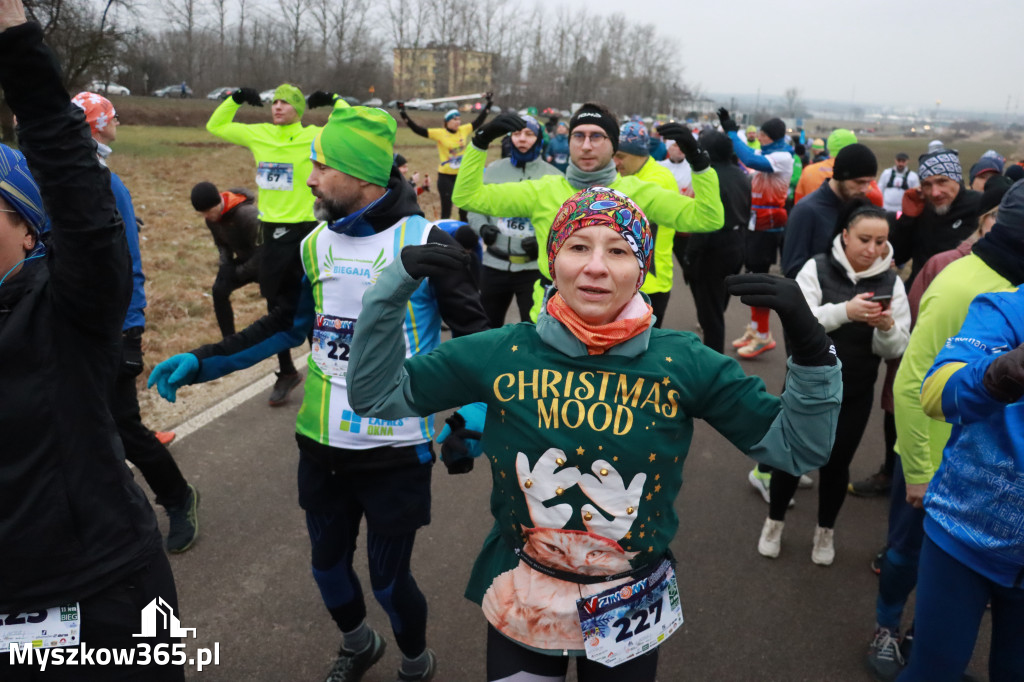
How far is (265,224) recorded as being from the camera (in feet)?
20.1

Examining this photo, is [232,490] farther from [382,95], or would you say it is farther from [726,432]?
[382,95]

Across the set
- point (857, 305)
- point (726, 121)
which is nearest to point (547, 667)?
point (857, 305)

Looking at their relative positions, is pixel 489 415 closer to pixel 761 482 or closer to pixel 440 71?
pixel 761 482

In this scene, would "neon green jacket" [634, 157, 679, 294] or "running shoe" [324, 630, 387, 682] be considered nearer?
"running shoe" [324, 630, 387, 682]

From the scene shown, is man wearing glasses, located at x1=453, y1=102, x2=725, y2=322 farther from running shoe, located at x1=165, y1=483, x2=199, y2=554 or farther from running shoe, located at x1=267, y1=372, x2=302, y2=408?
running shoe, located at x1=267, y1=372, x2=302, y2=408

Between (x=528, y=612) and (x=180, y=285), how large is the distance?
8433 millimetres

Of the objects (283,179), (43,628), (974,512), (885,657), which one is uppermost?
(283,179)

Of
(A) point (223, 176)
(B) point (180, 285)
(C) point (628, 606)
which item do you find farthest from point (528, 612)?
(A) point (223, 176)

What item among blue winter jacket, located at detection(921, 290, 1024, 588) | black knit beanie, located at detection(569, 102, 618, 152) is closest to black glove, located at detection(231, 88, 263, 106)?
black knit beanie, located at detection(569, 102, 618, 152)

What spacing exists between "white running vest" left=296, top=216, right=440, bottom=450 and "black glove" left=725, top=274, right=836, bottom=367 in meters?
1.45

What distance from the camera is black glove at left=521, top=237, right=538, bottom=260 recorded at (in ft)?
18.0

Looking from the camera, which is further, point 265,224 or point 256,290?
point 256,290

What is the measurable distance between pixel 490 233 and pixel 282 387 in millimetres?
2244

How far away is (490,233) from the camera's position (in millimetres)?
5688
